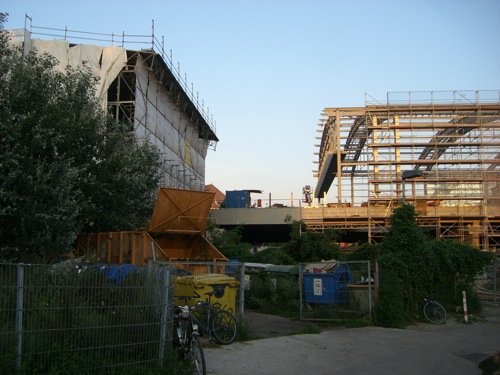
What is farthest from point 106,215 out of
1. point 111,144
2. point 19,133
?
point 19,133

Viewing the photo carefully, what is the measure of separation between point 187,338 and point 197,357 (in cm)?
50

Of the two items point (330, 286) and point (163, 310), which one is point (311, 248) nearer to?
point (330, 286)

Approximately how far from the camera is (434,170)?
41.4 metres

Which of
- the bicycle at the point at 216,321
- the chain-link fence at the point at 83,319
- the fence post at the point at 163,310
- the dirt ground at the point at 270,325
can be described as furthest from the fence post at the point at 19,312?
the dirt ground at the point at 270,325

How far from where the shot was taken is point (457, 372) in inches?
346

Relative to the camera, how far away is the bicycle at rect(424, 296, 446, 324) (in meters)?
14.6

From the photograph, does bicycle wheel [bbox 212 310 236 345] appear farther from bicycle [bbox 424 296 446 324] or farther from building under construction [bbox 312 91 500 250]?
building under construction [bbox 312 91 500 250]

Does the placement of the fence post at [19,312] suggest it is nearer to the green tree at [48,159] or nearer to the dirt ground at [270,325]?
the green tree at [48,159]

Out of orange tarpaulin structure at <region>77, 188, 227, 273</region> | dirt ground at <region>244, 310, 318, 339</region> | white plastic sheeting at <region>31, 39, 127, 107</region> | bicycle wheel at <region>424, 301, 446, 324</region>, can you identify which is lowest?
dirt ground at <region>244, 310, 318, 339</region>

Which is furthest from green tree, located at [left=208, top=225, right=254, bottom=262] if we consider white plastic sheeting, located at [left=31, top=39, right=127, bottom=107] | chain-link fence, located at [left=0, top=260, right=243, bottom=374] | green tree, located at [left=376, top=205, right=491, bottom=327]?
chain-link fence, located at [left=0, top=260, right=243, bottom=374]

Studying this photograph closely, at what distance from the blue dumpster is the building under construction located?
2565 cm

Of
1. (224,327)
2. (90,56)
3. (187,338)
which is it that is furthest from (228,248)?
(187,338)

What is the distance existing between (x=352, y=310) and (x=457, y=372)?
557 cm

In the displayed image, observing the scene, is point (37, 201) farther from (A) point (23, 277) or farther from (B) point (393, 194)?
(B) point (393, 194)
